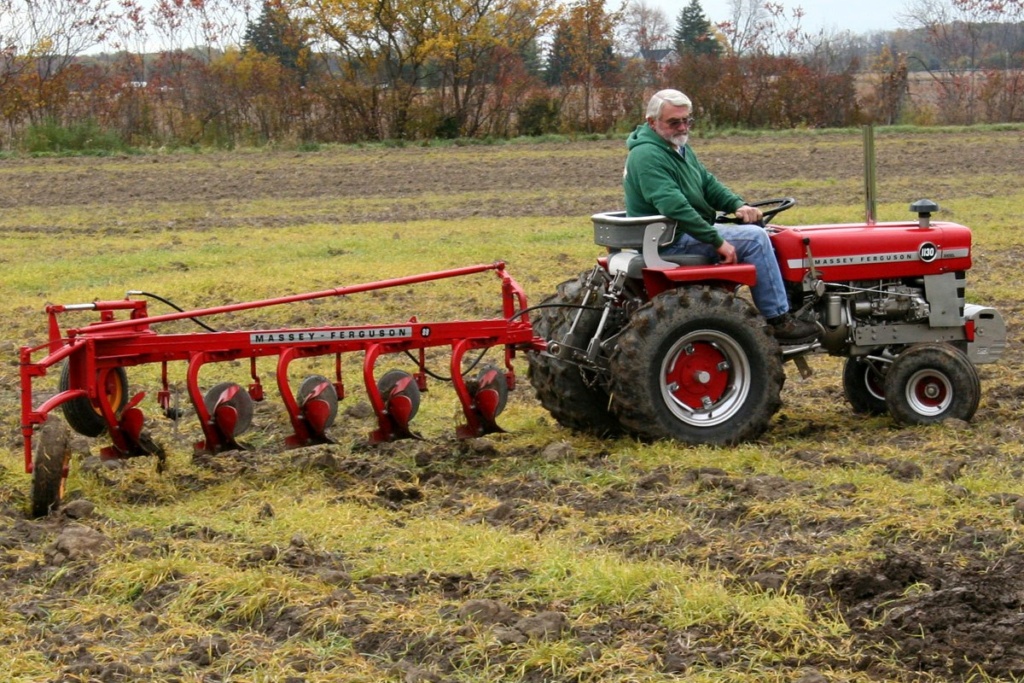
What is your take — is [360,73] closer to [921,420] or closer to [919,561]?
[921,420]

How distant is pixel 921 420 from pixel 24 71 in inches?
1166

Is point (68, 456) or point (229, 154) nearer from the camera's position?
point (68, 456)

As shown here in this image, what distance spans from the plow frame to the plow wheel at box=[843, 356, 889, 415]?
193 centimetres

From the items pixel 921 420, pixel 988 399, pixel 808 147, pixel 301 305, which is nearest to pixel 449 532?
pixel 921 420

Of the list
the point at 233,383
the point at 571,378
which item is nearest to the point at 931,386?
the point at 571,378

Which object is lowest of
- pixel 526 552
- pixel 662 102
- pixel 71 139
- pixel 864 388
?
pixel 526 552

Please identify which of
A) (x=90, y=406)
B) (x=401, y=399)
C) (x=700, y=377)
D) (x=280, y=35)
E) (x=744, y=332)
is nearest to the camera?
(x=90, y=406)

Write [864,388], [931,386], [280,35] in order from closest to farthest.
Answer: [931,386]
[864,388]
[280,35]

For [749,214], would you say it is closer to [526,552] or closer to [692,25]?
[526,552]

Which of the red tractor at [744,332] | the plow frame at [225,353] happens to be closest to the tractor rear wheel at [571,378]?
the red tractor at [744,332]

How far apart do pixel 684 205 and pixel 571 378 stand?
3.48ft

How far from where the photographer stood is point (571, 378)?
720 cm

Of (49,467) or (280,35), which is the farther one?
(280,35)

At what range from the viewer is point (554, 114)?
108 feet
